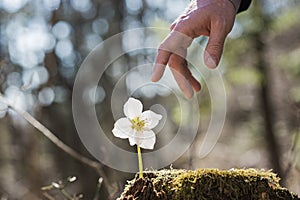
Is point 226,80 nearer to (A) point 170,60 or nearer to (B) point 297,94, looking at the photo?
(B) point 297,94

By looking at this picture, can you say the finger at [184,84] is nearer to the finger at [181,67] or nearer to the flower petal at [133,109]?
the finger at [181,67]

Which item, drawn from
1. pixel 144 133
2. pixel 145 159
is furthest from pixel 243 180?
pixel 145 159

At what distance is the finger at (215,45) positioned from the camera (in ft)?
4.73

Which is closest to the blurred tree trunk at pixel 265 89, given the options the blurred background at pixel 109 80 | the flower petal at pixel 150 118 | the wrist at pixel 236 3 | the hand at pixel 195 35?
the blurred background at pixel 109 80

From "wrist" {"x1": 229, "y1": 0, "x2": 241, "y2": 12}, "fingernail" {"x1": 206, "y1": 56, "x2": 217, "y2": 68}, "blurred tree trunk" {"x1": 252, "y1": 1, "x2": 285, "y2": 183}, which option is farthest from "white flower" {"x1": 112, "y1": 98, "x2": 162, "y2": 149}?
"blurred tree trunk" {"x1": 252, "y1": 1, "x2": 285, "y2": 183}

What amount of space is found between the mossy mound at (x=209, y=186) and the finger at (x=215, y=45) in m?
0.36

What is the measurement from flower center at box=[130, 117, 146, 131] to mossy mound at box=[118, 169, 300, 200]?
14 centimetres

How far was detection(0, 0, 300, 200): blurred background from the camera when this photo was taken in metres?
6.07

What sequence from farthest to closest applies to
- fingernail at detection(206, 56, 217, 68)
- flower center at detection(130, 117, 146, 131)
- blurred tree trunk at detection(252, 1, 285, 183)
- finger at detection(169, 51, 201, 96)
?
1. blurred tree trunk at detection(252, 1, 285, 183)
2. finger at detection(169, 51, 201, 96)
3. fingernail at detection(206, 56, 217, 68)
4. flower center at detection(130, 117, 146, 131)

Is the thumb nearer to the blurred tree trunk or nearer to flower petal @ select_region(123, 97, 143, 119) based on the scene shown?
flower petal @ select_region(123, 97, 143, 119)

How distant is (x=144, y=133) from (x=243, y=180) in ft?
0.95

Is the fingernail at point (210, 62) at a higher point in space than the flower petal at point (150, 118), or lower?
higher

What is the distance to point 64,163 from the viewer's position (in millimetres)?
10188

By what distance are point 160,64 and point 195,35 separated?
0.51 feet
